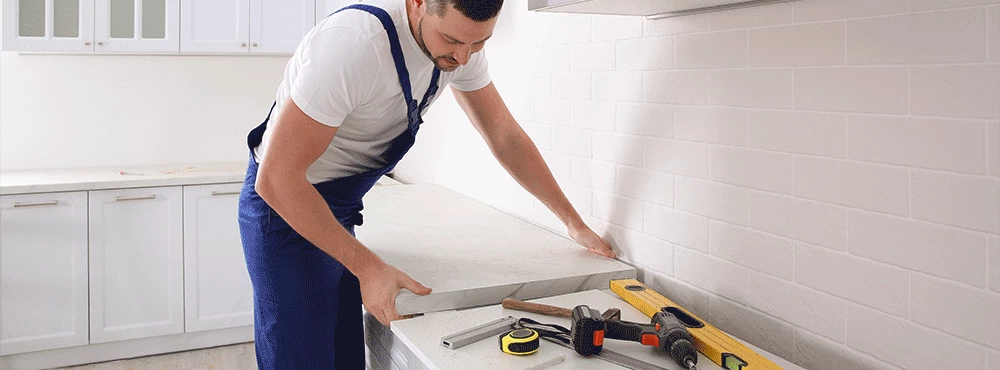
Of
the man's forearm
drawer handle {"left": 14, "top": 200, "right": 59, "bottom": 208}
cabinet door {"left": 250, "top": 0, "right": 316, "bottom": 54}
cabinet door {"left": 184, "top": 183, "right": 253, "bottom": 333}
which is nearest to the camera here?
the man's forearm

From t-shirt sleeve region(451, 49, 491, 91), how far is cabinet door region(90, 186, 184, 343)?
7.21 ft

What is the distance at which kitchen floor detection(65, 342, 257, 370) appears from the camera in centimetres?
369

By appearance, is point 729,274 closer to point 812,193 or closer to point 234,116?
point 812,193

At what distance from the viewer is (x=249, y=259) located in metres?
1.95

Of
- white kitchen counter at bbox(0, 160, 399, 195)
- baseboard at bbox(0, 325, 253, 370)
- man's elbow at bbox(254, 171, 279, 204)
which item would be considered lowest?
baseboard at bbox(0, 325, 253, 370)

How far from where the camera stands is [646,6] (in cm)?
165

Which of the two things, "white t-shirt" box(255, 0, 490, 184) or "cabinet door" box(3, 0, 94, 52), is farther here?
"cabinet door" box(3, 0, 94, 52)

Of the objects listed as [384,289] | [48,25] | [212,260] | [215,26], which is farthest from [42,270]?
[384,289]

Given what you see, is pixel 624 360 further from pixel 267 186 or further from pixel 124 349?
pixel 124 349

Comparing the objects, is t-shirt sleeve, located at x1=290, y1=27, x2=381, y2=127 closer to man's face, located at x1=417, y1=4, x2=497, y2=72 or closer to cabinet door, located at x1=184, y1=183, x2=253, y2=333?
→ man's face, located at x1=417, y1=4, x2=497, y2=72

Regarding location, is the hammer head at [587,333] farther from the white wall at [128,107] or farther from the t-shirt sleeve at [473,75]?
the white wall at [128,107]

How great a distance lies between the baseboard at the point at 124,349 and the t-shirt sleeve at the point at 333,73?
8.97 ft

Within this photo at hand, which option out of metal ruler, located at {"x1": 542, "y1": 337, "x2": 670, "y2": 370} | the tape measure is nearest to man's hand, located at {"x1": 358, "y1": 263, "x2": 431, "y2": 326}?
the tape measure

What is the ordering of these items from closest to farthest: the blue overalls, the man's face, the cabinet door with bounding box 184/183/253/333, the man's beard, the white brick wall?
the white brick wall, the man's face, the man's beard, the blue overalls, the cabinet door with bounding box 184/183/253/333
